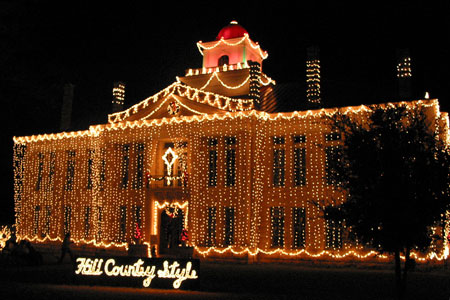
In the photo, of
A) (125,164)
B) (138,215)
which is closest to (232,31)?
(125,164)

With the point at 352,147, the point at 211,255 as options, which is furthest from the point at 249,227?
the point at 352,147

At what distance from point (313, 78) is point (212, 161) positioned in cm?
643

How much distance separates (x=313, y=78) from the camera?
2423cm

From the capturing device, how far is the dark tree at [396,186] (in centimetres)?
1071

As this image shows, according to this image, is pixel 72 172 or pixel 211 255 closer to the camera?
pixel 211 255

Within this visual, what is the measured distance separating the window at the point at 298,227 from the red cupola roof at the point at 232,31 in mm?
12039

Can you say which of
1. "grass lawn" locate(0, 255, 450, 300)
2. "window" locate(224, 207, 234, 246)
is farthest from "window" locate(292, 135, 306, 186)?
"grass lawn" locate(0, 255, 450, 300)

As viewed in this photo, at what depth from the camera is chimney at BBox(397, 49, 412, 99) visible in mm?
22875

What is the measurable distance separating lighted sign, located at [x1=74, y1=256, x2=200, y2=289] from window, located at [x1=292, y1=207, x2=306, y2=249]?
1061 cm

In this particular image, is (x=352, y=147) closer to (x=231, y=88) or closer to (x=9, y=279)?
(x=9, y=279)

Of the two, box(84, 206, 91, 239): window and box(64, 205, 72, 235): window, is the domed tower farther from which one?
box(64, 205, 72, 235): window

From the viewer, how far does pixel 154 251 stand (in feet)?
80.9

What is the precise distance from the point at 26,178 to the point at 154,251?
39.4 ft

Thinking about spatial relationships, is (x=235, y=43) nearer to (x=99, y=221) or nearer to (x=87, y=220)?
(x=99, y=221)
